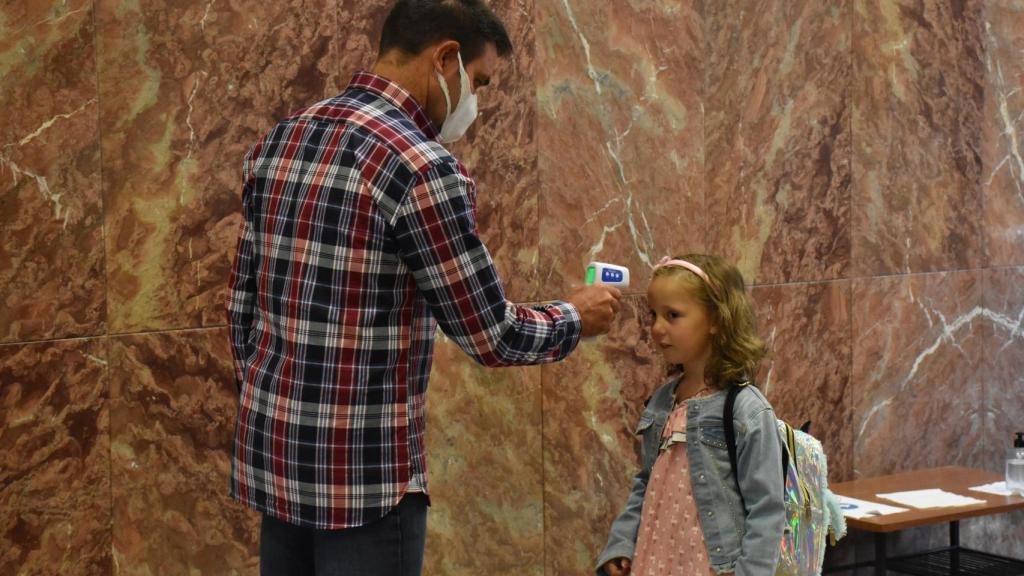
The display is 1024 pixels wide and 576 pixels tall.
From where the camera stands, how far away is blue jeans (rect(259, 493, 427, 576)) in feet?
7.01

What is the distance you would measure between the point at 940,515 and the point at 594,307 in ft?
7.92

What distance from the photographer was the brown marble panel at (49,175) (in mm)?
2963

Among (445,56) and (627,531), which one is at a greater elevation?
(445,56)

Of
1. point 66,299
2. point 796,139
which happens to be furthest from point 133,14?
point 796,139

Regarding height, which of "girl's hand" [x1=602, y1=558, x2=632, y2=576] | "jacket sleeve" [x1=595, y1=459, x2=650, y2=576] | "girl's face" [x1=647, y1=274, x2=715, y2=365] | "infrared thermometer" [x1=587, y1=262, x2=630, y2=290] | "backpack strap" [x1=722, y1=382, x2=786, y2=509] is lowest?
"girl's hand" [x1=602, y1=558, x2=632, y2=576]

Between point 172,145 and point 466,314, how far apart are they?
4.54ft

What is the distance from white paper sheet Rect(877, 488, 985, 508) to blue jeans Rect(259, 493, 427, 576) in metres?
2.77

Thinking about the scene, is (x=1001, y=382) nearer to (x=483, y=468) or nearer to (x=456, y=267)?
(x=483, y=468)

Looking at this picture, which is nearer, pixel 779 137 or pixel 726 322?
pixel 726 322

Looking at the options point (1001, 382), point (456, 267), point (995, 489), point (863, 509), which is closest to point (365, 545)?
point (456, 267)

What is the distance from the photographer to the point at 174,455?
326 centimetres

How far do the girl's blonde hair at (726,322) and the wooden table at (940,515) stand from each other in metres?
1.64

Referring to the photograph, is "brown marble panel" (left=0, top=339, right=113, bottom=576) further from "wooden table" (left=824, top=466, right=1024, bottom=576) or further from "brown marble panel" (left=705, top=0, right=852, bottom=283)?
"wooden table" (left=824, top=466, right=1024, bottom=576)

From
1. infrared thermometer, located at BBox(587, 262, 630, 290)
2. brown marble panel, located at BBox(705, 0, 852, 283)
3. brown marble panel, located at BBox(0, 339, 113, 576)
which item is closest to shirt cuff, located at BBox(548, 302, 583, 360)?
infrared thermometer, located at BBox(587, 262, 630, 290)
